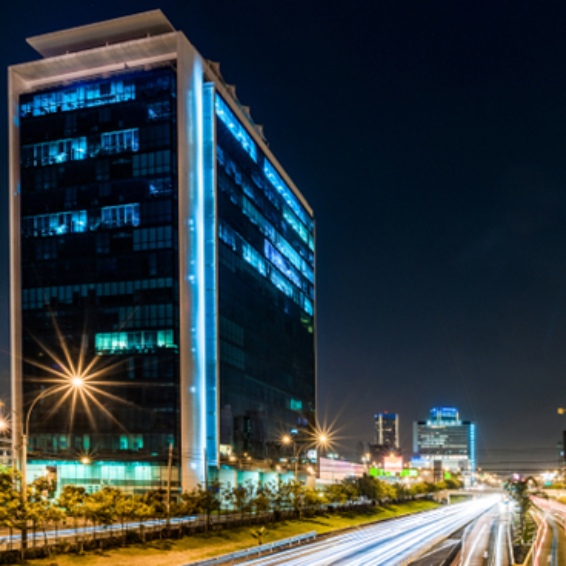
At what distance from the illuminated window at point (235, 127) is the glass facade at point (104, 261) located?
444 inches

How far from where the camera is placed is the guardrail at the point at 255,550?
6028cm

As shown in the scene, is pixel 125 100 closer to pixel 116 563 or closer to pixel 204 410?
pixel 204 410

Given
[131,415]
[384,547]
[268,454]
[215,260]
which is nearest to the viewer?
[384,547]

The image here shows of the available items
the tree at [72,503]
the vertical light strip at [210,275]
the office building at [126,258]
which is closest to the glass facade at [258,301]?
the office building at [126,258]

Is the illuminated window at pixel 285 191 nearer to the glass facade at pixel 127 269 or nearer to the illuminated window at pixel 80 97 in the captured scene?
the glass facade at pixel 127 269

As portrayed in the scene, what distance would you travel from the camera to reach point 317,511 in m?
116

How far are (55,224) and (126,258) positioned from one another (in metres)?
14.2

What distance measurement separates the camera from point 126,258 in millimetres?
118938

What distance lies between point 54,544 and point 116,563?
15.5ft

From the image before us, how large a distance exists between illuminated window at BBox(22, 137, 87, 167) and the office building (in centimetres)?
24

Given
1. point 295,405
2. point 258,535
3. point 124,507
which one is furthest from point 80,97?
point 295,405

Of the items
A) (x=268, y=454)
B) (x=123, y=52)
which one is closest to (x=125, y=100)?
(x=123, y=52)

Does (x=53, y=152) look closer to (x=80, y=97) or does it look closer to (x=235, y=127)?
(x=80, y=97)

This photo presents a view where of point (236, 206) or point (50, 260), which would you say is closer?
point (50, 260)
